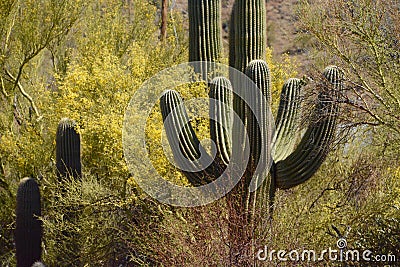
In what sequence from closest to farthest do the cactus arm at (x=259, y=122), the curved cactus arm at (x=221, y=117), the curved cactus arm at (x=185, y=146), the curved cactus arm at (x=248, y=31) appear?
the cactus arm at (x=259, y=122) < the curved cactus arm at (x=248, y=31) < the curved cactus arm at (x=221, y=117) < the curved cactus arm at (x=185, y=146)

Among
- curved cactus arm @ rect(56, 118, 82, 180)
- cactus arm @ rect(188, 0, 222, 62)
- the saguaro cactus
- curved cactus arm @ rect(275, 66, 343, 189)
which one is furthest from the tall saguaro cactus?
the saguaro cactus

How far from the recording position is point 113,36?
48.2 ft

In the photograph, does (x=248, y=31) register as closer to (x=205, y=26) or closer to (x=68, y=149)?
(x=205, y=26)

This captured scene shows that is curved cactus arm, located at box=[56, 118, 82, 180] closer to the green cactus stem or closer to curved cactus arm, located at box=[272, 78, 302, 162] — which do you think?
the green cactus stem

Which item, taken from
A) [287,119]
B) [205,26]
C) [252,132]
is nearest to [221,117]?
[252,132]

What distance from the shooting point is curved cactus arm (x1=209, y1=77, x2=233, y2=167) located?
8.45m

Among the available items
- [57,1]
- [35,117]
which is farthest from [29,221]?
[57,1]

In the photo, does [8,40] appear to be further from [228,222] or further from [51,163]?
[228,222]

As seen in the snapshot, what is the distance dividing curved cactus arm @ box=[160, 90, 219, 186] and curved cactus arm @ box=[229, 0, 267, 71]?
914mm

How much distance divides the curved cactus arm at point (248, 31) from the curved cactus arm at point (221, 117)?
0.32 meters

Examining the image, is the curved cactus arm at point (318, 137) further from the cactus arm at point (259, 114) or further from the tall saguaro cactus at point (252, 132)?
the cactus arm at point (259, 114)

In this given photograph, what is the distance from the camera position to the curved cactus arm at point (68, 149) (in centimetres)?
1072

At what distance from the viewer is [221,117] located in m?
8.51

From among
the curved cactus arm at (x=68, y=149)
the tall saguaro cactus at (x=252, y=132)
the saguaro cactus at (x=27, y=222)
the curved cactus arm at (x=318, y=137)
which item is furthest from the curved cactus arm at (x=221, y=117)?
the saguaro cactus at (x=27, y=222)
